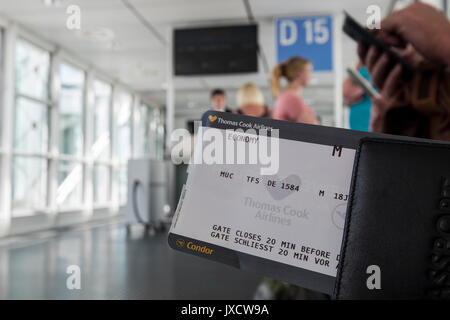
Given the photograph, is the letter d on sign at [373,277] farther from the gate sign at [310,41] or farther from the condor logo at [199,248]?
the gate sign at [310,41]

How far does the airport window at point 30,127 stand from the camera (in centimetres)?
601

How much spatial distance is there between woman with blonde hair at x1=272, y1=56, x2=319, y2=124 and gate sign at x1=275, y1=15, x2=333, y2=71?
2871 mm

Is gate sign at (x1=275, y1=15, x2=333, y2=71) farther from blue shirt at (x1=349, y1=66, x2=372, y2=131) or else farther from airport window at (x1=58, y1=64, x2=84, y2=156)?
blue shirt at (x1=349, y1=66, x2=372, y2=131)

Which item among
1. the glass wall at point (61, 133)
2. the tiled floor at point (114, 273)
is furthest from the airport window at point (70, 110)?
the tiled floor at point (114, 273)

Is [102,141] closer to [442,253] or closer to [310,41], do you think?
[310,41]

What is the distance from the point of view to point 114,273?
118 inches

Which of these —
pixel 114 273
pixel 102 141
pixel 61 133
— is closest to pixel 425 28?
pixel 114 273

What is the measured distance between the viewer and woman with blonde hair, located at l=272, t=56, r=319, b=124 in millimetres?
2236

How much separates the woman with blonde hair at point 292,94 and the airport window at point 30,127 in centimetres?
456

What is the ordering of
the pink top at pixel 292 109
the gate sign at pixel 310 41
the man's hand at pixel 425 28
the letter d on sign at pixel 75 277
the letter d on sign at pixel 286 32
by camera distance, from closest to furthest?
the man's hand at pixel 425 28
the letter d on sign at pixel 75 277
the pink top at pixel 292 109
the gate sign at pixel 310 41
the letter d on sign at pixel 286 32

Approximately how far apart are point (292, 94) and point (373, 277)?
1945 mm

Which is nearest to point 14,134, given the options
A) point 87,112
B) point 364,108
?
point 87,112

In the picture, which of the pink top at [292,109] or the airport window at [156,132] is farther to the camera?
the airport window at [156,132]

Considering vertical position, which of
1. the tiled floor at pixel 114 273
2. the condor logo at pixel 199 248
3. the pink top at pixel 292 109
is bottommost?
the tiled floor at pixel 114 273
